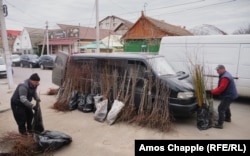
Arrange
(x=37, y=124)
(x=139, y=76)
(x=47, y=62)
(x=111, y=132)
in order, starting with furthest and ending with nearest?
(x=47, y=62) < (x=139, y=76) < (x=111, y=132) < (x=37, y=124)

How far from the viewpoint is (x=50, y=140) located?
12.8 feet

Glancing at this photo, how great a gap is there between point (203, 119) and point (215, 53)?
147 inches

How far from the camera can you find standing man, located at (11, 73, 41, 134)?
13.3 feet

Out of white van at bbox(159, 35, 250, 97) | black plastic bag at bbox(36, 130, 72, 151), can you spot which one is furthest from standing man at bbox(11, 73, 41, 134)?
white van at bbox(159, 35, 250, 97)

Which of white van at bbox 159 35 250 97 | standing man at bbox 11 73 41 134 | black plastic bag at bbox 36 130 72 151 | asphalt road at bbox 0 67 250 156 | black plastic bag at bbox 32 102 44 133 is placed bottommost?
asphalt road at bbox 0 67 250 156

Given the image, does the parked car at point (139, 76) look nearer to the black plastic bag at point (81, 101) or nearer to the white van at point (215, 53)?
the black plastic bag at point (81, 101)

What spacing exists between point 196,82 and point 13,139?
14.5 feet

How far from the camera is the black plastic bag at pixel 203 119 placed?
17.1 feet

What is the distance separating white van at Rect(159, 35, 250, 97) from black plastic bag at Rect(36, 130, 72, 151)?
14.4ft

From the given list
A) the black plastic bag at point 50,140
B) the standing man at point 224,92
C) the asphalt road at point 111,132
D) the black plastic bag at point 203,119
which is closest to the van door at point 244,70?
the asphalt road at point 111,132

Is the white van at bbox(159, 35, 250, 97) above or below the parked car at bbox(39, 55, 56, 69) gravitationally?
above

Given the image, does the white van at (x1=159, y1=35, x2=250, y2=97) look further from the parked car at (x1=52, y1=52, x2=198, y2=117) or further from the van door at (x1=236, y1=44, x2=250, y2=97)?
the parked car at (x1=52, y1=52, x2=198, y2=117)

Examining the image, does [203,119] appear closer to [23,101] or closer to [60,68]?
[23,101]

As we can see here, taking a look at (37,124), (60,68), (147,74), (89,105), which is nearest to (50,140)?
(37,124)
